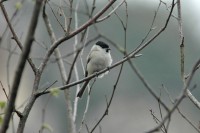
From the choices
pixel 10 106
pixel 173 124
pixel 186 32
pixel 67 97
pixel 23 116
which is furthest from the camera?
pixel 186 32

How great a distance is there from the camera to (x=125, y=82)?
101 feet

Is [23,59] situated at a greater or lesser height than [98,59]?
lesser

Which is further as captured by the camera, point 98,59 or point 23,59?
point 98,59

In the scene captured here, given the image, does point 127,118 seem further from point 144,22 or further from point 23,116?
point 23,116

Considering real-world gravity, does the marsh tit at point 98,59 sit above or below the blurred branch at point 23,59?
above

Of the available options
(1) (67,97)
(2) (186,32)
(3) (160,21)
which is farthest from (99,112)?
(1) (67,97)

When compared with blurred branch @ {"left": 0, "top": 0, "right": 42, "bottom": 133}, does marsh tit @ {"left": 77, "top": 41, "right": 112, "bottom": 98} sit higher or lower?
higher

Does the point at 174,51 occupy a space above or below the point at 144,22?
below

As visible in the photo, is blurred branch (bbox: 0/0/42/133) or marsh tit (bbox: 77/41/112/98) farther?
marsh tit (bbox: 77/41/112/98)

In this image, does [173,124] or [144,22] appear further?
[144,22]

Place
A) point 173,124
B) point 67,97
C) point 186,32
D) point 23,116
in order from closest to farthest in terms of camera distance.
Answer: point 23,116 < point 67,97 < point 173,124 < point 186,32

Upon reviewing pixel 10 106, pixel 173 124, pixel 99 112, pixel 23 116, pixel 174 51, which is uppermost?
pixel 174 51

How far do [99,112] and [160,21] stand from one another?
15.8 ft

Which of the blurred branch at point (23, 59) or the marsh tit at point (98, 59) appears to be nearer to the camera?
the blurred branch at point (23, 59)
